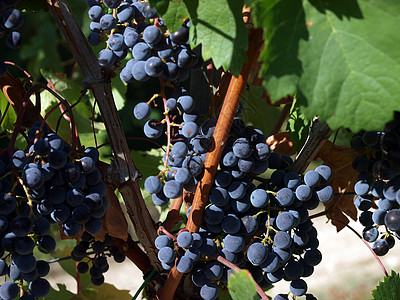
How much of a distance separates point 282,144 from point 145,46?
9.8 inches

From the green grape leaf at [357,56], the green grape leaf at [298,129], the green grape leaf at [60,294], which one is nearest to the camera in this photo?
the green grape leaf at [357,56]

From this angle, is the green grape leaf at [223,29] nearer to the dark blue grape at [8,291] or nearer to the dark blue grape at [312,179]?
the dark blue grape at [312,179]

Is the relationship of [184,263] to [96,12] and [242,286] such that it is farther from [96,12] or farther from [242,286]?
[96,12]

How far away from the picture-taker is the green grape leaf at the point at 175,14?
0.48m

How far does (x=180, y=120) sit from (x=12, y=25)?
233 millimetres

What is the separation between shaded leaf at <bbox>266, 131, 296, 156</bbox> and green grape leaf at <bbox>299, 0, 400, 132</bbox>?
256 millimetres

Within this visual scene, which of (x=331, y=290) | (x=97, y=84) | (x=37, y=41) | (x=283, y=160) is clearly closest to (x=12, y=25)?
(x=97, y=84)

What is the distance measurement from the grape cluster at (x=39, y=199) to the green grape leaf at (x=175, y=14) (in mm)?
166

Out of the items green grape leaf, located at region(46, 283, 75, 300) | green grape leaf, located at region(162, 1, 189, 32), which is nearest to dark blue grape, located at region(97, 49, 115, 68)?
green grape leaf, located at region(162, 1, 189, 32)

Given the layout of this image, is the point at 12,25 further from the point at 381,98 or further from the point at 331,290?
the point at 331,290

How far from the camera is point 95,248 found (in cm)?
65

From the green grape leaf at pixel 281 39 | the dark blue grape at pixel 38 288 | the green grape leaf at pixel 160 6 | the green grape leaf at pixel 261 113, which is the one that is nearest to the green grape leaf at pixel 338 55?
the green grape leaf at pixel 281 39

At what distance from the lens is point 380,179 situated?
0.56m

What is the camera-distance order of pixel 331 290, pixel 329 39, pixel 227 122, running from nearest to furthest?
pixel 329 39 → pixel 227 122 → pixel 331 290
